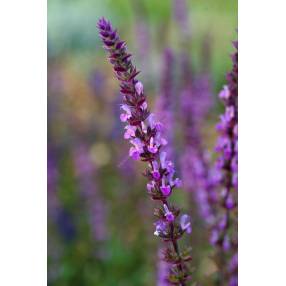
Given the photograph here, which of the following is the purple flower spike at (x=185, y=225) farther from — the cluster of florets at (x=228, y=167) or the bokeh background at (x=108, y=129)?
the bokeh background at (x=108, y=129)

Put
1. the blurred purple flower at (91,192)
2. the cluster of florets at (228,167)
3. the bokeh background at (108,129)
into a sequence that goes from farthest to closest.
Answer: the blurred purple flower at (91,192), the bokeh background at (108,129), the cluster of florets at (228,167)

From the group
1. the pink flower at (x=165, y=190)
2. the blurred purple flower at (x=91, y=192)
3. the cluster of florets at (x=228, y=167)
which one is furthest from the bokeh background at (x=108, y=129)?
the pink flower at (x=165, y=190)

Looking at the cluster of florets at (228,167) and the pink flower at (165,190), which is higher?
the cluster of florets at (228,167)

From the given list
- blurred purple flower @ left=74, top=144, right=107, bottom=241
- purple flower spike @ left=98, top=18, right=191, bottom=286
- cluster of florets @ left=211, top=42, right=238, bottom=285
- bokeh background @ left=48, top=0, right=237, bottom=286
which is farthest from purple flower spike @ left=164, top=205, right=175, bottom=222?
blurred purple flower @ left=74, top=144, right=107, bottom=241

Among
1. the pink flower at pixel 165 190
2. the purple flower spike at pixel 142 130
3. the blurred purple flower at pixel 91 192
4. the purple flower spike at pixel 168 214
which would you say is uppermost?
the blurred purple flower at pixel 91 192

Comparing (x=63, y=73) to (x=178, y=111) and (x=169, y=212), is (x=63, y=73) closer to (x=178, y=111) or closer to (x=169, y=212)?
(x=178, y=111)

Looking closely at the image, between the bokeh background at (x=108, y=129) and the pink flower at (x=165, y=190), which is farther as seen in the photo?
the bokeh background at (x=108, y=129)

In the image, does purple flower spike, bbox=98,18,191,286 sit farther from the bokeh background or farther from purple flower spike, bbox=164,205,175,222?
the bokeh background

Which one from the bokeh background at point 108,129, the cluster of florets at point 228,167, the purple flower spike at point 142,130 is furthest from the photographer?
the bokeh background at point 108,129
